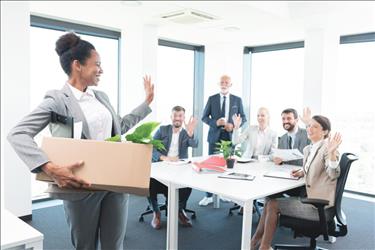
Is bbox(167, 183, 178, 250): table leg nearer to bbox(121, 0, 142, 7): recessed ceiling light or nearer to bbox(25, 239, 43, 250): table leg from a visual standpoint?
bbox(25, 239, 43, 250): table leg

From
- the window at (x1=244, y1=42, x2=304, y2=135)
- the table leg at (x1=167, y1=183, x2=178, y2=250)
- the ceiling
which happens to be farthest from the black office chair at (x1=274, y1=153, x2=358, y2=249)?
the window at (x1=244, y1=42, x2=304, y2=135)

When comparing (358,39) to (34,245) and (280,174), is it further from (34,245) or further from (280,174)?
(34,245)

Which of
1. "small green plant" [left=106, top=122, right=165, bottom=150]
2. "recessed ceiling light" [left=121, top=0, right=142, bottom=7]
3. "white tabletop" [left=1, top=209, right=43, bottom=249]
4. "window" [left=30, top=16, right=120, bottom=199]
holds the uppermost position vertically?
"recessed ceiling light" [left=121, top=0, right=142, bottom=7]

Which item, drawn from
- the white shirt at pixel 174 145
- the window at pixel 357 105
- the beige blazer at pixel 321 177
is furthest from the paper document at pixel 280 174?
the window at pixel 357 105

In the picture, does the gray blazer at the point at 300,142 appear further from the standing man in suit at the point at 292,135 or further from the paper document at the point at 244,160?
the paper document at the point at 244,160

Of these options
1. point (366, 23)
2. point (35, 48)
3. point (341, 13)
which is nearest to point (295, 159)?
point (341, 13)

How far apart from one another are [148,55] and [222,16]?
123 cm

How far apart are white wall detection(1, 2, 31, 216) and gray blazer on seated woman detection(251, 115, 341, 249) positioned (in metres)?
2.45

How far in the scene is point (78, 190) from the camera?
4.27ft

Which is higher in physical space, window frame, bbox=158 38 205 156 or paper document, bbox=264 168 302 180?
window frame, bbox=158 38 205 156

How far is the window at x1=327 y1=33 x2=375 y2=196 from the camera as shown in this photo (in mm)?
4934

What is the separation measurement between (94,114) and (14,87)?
240 centimetres

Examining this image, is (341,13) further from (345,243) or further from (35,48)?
(35,48)

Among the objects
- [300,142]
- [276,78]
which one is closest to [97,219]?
[300,142]
